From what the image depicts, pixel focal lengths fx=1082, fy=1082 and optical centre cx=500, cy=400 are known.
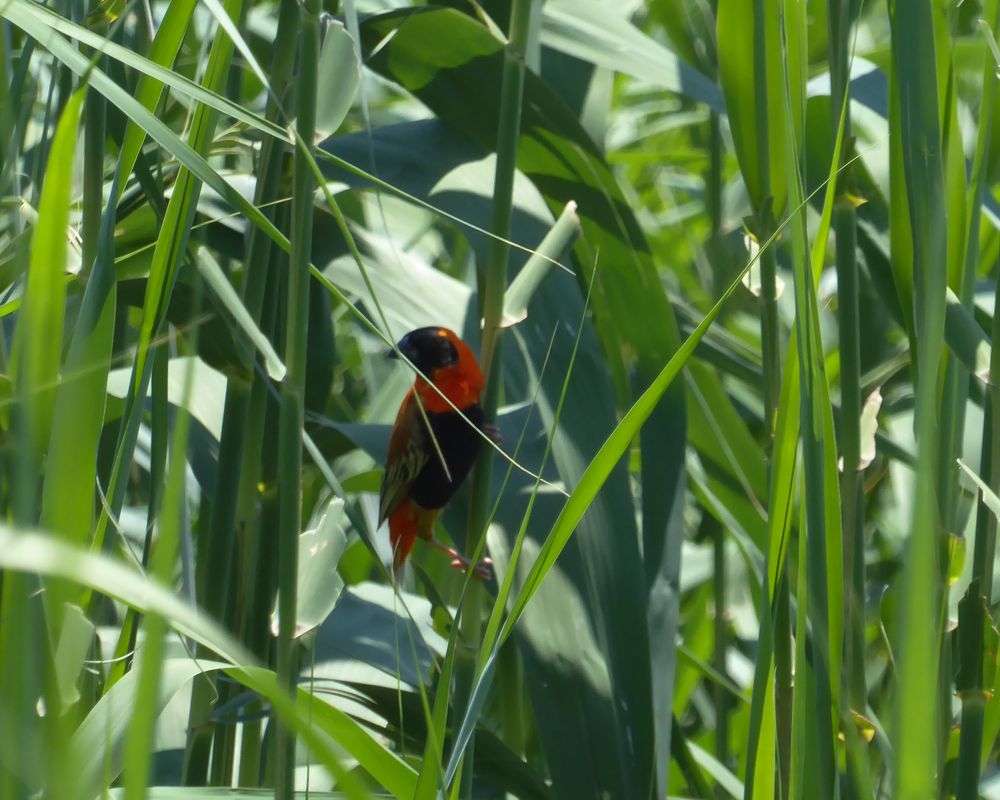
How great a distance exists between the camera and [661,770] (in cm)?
115

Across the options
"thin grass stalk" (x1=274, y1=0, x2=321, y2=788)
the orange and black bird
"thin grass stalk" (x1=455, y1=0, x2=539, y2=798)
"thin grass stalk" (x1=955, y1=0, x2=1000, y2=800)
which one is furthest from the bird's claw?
"thin grass stalk" (x1=955, y1=0, x2=1000, y2=800)

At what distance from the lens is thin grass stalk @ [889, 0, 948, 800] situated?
1.44ft

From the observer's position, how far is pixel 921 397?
585 mm

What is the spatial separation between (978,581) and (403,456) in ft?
2.79

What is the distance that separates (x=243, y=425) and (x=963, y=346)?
2.42ft

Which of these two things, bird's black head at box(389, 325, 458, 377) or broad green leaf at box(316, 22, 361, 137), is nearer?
broad green leaf at box(316, 22, 361, 137)

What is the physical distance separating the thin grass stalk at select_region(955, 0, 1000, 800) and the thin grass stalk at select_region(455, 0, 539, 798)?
40 centimetres

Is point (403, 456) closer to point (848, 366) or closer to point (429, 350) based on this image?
point (429, 350)

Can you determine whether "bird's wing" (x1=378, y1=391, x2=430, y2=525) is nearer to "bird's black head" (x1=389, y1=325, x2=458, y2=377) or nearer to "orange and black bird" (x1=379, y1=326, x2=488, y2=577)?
"orange and black bird" (x1=379, y1=326, x2=488, y2=577)

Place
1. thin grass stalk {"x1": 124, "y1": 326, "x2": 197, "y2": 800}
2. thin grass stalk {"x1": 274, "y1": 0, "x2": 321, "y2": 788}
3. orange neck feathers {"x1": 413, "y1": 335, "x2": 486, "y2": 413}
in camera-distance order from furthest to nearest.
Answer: orange neck feathers {"x1": 413, "y1": 335, "x2": 486, "y2": 413}
thin grass stalk {"x1": 274, "y1": 0, "x2": 321, "y2": 788}
thin grass stalk {"x1": 124, "y1": 326, "x2": 197, "y2": 800}

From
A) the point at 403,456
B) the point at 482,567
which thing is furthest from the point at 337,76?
the point at 403,456

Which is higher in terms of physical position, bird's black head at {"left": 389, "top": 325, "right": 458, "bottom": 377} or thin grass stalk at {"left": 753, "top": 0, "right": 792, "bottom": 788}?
bird's black head at {"left": 389, "top": 325, "right": 458, "bottom": 377}

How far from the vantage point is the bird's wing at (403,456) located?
1.49 m

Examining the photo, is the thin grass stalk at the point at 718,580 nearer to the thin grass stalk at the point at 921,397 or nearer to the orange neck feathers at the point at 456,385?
the orange neck feathers at the point at 456,385
